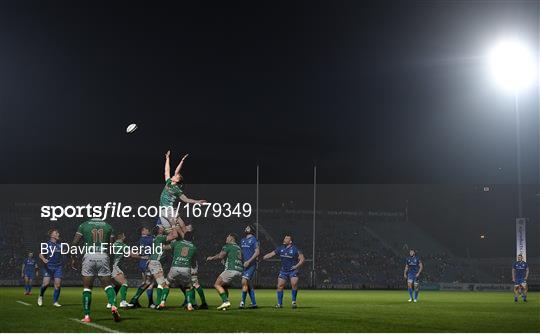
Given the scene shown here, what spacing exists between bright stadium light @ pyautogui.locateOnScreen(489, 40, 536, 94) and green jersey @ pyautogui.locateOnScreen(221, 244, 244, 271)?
25.0 metres

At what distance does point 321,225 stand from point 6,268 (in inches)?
1381

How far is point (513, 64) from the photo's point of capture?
41.8 metres

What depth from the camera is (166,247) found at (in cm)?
2180

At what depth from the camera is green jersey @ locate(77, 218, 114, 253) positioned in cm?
1680

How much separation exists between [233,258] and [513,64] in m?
25.2

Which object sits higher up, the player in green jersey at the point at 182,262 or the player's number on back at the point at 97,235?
the player's number on back at the point at 97,235

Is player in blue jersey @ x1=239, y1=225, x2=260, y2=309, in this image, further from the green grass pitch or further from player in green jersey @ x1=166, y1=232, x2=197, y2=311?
player in green jersey @ x1=166, y1=232, x2=197, y2=311

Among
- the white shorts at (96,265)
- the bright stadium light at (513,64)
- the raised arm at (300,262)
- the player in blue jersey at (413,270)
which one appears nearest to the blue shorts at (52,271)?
the raised arm at (300,262)

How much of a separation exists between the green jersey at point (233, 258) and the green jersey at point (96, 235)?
264 inches

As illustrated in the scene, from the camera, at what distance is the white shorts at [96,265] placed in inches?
659

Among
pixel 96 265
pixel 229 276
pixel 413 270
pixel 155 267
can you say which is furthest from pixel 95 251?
pixel 413 270

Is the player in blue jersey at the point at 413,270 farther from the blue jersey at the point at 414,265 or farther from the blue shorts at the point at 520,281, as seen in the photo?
the blue shorts at the point at 520,281

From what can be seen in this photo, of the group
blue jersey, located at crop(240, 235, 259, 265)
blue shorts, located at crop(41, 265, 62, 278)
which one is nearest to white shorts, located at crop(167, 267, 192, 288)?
blue jersey, located at crop(240, 235, 259, 265)

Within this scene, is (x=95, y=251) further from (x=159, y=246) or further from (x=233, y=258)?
(x=233, y=258)
